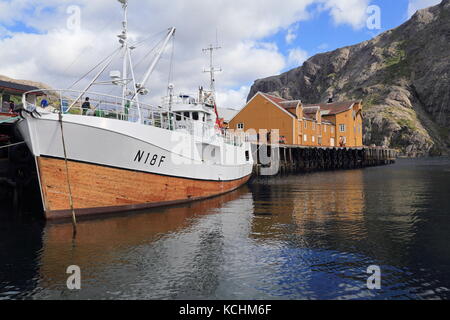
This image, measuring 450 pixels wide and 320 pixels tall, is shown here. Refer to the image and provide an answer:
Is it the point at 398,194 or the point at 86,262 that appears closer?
the point at 86,262

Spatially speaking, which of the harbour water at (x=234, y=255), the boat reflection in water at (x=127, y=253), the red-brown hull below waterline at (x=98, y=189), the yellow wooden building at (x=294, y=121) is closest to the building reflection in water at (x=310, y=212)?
the harbour water at (x=234, y=255)

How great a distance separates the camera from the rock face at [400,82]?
101 meters

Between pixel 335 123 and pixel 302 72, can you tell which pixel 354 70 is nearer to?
pixel 302 72

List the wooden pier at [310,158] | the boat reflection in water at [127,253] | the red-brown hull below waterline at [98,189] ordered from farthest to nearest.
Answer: the wooden pier at [310,158] < the red-brown hull below waterline at [98,189] < the boat reflection in water at [127,253]

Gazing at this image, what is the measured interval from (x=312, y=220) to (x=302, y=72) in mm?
169013

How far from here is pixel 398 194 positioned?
22.4m

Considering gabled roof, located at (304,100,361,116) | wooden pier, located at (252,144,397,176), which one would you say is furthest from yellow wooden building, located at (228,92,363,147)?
wooden pier, located at (252,144,397,176)

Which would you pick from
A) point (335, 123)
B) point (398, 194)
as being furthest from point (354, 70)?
point (398, 194)

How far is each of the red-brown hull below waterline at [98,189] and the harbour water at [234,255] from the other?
696mm

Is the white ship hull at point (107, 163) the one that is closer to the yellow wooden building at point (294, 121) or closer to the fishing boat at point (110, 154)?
the fishing boat at point (110, 154)

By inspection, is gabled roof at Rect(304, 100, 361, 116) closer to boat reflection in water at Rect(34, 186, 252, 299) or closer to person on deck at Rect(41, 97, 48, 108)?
boat reflection in water at Rect(34, 186, 252, 299)

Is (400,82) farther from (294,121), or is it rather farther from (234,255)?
(234,255)

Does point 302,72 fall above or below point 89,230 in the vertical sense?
above
